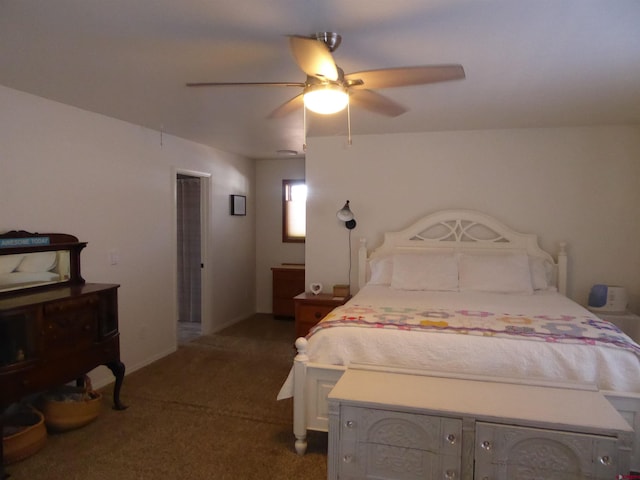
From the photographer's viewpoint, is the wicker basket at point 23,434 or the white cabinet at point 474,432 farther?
the wicker basket at point 23,434

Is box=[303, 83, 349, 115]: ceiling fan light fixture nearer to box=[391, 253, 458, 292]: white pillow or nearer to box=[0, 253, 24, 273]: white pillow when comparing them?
box=[391, 253, 458, 292]: white pillow

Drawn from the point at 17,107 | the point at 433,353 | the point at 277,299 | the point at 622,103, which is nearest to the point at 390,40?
the point at 433,353

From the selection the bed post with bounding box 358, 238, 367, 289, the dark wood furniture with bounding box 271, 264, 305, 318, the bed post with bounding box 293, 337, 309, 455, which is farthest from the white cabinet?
the dark wood furniture with bounding box 271, 264, 305, 318

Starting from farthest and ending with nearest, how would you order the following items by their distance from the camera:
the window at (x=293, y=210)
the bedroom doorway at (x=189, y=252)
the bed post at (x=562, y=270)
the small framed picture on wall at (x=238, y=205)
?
the window at (x=293, y=210)
the small framed picture on wall at (x=238, y=205)
the bedroom doorway at (x=189, y=252)
the bed post at (x=562, y=270)

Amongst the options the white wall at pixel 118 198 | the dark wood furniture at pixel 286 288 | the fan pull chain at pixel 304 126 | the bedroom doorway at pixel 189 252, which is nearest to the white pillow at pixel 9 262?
the white wall at pixel 118 198

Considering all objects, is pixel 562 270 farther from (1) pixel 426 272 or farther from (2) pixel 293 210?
(2) pixel 293 210

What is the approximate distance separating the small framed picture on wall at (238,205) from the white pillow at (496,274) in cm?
303

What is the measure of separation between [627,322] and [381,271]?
2.01 meters

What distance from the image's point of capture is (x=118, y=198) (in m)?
3.77

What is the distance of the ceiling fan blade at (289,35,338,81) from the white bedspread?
4.70 feet

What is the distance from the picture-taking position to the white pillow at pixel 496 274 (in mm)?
3586

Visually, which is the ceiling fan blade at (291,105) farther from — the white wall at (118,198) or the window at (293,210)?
the window at (293,210)

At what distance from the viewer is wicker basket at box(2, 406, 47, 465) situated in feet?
8.17

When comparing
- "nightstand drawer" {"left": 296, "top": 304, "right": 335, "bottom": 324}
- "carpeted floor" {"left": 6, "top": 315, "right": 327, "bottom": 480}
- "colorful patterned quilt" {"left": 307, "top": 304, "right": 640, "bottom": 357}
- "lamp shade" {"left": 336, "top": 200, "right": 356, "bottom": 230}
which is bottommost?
"carpeted floor" {"left": 6, "top": 315, "right": 327, "bottom": 480}
